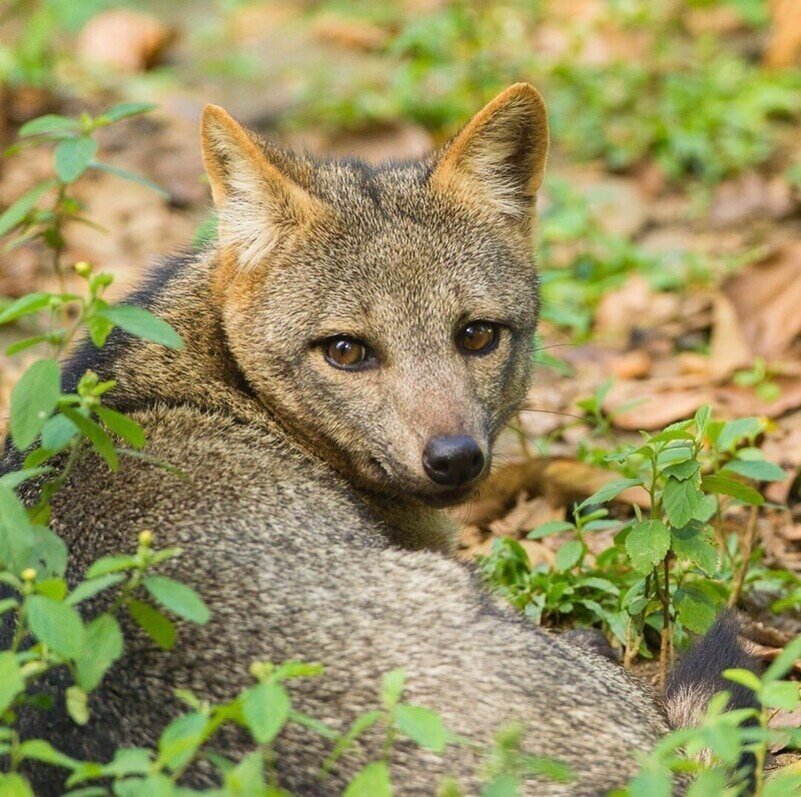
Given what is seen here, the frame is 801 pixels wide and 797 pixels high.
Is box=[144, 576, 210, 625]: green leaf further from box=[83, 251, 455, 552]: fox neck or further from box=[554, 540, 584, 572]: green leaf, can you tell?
box=[554, 540, 584, 572]: green leaf

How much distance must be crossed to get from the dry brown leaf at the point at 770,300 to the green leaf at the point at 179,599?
5.70 metres

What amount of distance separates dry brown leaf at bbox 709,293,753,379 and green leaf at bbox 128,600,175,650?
515 centimetres

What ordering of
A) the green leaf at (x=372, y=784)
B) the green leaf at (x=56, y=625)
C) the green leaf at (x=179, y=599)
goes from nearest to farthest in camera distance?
the green leaf at (x=372, y=784) → the green leaf at (x=56, y=625) → the green leaf at (x=179, y=599)

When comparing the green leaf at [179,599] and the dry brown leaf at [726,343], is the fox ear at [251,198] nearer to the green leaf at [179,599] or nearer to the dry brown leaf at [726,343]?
the green leaf at [179,599]

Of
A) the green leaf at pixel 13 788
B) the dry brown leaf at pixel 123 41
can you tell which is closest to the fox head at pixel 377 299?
the green leaf at pixel 13 788

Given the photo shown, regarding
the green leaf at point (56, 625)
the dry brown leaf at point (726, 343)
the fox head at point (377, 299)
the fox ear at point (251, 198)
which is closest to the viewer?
the green leaf at point (56, 625)

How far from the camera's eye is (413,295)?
5508 mm

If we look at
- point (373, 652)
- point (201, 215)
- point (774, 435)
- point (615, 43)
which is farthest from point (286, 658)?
point (615, 43)

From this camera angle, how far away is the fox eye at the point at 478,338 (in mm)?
5648

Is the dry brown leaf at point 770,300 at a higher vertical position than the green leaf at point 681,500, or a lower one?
lower

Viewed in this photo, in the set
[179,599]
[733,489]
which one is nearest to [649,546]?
[733,489]

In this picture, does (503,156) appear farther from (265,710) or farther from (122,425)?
(265,710)

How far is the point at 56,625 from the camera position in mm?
3428

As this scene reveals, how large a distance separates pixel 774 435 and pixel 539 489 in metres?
1.48
